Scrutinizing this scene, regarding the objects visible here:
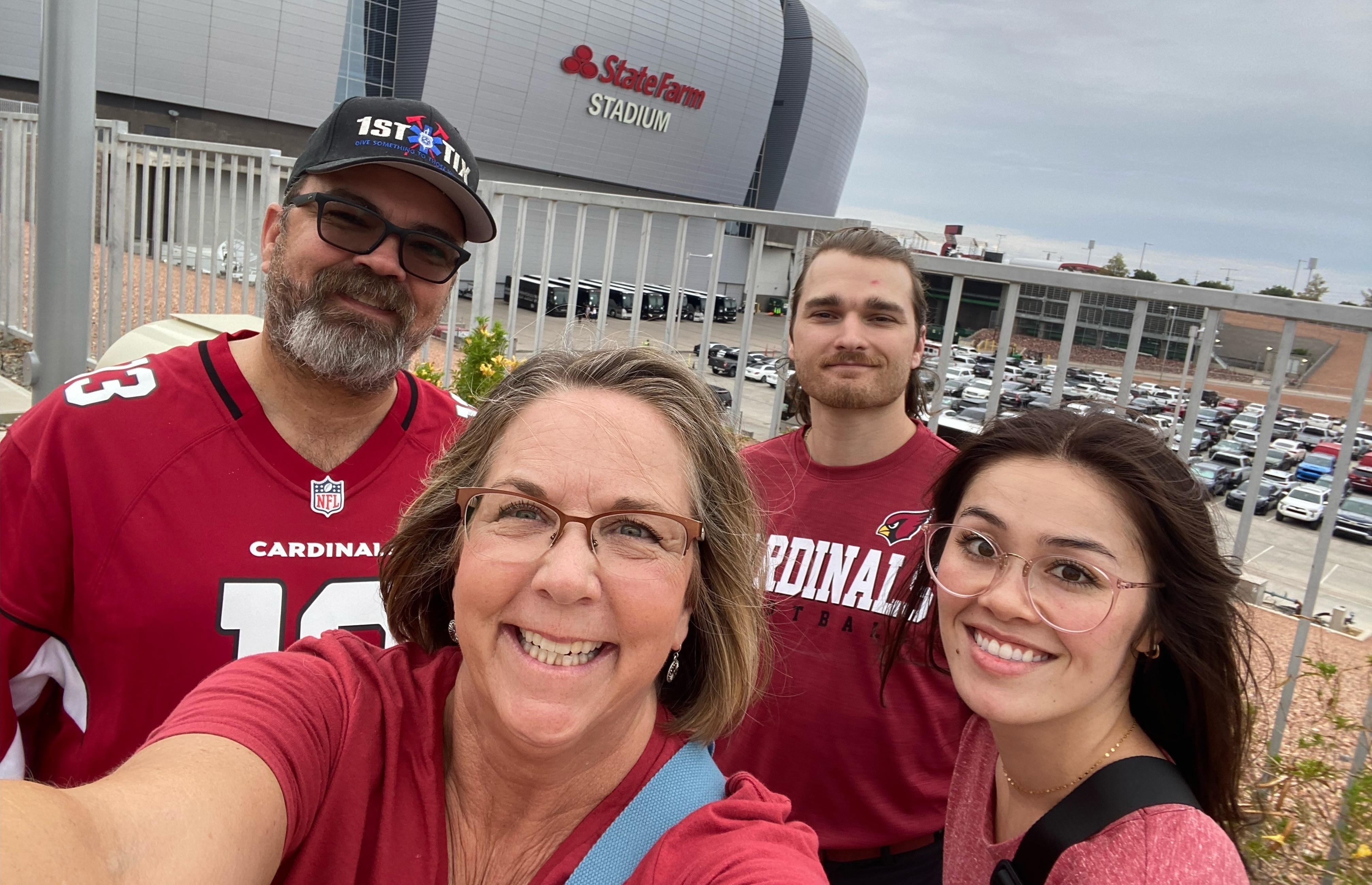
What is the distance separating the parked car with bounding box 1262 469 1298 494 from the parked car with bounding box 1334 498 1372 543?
0.45ft

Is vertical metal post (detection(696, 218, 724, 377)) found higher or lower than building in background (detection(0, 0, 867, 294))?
lower

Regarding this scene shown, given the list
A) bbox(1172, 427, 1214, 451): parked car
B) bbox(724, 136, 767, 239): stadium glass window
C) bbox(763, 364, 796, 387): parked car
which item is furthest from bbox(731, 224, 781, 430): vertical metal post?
bbox(724, 136, 767, 239): stadium glass window

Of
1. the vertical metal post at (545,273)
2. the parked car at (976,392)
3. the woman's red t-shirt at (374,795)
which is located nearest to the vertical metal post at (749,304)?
the parked car at (976,392)

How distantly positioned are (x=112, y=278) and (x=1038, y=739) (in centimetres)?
815

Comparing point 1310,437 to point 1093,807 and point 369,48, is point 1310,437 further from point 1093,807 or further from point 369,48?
point 369,48

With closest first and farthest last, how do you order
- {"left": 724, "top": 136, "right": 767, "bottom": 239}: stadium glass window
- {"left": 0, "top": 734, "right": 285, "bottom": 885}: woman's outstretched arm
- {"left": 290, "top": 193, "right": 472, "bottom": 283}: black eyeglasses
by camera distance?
{"left": 0, "top": 734, "right": 285, "bottom": 885}: woman's outstretched arm < {"left": 290, "top": 193, "right": 472, "bottom": 283}: black eyeglasses < {"left": 724, "top": 136, "right": 767, "bottom": 239}: stadium glass window

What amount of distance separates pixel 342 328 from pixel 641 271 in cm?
216

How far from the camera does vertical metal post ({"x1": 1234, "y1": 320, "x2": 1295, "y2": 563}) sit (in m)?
2.49

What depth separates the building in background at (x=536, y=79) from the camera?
28.1 meters

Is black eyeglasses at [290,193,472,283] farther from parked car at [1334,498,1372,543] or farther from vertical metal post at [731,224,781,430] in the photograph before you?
Result: parked car at [1334,498,1372,543]

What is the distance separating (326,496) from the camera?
77.6 inches

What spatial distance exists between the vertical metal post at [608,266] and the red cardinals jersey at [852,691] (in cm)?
162

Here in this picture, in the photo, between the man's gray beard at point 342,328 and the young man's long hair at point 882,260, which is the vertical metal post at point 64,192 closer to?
the man's gray beard at point 342,328

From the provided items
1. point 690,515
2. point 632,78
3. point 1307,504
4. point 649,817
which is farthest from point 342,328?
point 632,78
